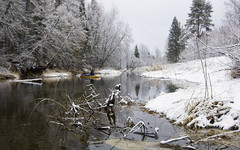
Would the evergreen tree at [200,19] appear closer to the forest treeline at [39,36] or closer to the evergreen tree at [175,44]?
the evergreen tree at [175,44]

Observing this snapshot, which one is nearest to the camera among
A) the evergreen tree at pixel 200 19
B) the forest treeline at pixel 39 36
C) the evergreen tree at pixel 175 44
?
the forest treeline at pixel 39 36

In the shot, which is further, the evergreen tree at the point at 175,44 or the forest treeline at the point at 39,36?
the evergreen tree at the point at 175,44

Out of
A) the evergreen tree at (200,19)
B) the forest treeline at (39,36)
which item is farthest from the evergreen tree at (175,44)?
the forest treeline at (39,36)

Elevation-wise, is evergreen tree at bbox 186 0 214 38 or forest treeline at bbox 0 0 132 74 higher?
evergreen tree at bbox 186 0 214 38

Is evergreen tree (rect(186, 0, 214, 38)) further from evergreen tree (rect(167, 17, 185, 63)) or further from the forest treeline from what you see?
the forest treeline

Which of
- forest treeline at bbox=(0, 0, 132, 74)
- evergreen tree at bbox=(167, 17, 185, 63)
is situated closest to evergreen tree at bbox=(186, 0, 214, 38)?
evergreen tree at bbox=(167, 17, 185, 63)

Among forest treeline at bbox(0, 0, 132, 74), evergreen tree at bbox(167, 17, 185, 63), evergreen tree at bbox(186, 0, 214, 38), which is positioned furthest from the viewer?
evergreen tree at bbox(167, 17, 185, 63)

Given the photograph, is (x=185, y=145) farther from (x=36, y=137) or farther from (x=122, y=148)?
(x=36, y=137)

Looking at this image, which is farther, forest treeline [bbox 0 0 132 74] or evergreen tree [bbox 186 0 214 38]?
evergreen tree [bbox 186 0 214 38]

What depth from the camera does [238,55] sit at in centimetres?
551

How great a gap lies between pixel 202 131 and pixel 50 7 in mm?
24619

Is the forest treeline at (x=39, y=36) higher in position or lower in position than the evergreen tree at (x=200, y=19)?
lower

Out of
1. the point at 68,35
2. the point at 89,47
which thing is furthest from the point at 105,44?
the point at 68,35

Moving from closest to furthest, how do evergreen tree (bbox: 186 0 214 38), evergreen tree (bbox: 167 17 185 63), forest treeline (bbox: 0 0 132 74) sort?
forest treeline (bbox: 0 0 132 74), evergreen tree (bbox: 186 0 214 38), evergreen tree (bbox: 167 17 185 63)
